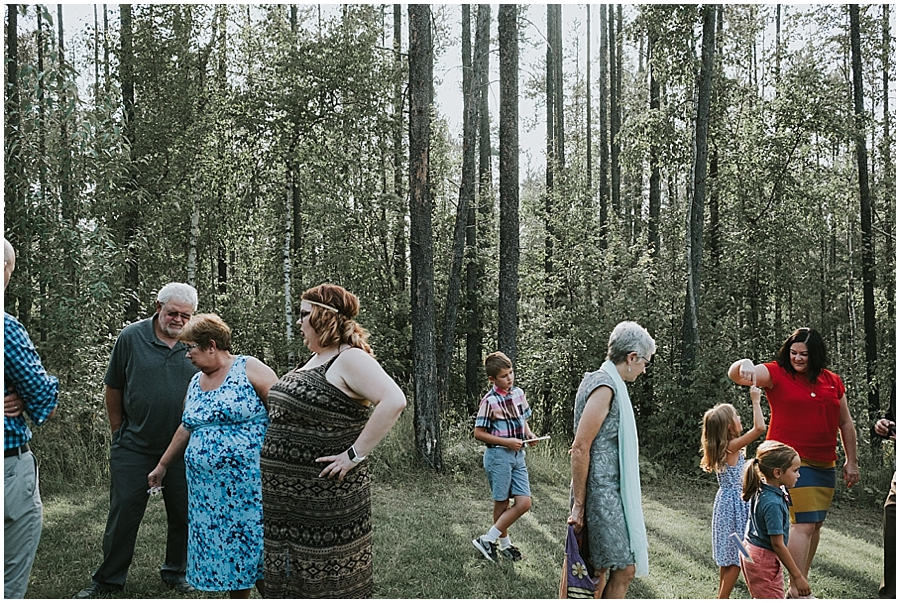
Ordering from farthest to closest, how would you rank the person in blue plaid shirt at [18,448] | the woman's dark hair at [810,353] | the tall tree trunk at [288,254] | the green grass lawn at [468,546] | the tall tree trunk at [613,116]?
the tall tree trunk at [613,116], the tall tree trunk at [288,254], the green grass lawn at [468,546], the woman's dark hair at [810,353], the person in blue plaid shirt at [18,448]

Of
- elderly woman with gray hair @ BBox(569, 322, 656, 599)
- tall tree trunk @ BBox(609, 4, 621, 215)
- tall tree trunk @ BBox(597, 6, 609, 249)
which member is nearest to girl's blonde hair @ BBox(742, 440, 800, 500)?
elderly woman with gray hair @ BBox(569, 322, 656, 599)

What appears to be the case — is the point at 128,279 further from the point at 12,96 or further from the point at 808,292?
the point at 808,292

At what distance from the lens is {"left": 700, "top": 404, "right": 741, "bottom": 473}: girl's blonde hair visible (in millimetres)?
4477

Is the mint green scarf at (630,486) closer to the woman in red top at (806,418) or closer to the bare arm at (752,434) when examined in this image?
the bare arm at (752,434)

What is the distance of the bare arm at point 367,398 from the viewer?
3152 mm

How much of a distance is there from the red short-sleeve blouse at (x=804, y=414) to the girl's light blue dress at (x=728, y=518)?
63cm

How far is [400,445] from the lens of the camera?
973 centimetres

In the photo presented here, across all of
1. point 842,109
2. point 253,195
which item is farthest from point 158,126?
point 842,109

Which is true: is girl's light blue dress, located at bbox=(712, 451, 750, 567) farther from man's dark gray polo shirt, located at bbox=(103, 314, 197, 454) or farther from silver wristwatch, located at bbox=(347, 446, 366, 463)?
man's dark gray polo shirt, located at bbox=(103, 314, 197, 454)

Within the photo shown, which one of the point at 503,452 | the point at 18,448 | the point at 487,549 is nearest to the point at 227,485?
the point at 18,448

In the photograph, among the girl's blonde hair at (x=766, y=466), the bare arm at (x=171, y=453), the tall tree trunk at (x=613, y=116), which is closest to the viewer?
the girl's blonde hair at (x=766, y=466)

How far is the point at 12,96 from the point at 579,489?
24.0 feet

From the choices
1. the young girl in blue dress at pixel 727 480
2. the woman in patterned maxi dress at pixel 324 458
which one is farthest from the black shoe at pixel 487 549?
the woman in patterned maxi dress at pixel 324 458

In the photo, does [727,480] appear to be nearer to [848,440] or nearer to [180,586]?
[848,440]
